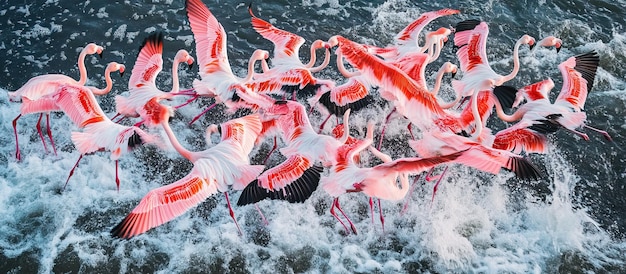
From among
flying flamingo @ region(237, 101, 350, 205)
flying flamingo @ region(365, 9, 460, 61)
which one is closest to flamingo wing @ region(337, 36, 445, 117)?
flying flamingo @ region(237, 101, 350, 205)

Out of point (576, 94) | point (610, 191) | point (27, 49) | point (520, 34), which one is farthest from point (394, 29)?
point (27, 49)

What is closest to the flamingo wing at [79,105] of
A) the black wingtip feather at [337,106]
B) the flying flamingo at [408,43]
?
the black wingtip feather at [337,106]

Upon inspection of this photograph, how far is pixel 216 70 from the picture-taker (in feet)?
21.7

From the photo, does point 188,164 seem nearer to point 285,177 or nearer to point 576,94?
point 285,177

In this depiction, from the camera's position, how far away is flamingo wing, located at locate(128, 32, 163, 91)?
6551 mm

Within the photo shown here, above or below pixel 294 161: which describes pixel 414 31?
above

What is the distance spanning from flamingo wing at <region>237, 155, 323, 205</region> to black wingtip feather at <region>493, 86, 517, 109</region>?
2257 mm

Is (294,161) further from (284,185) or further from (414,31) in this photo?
(414,31)

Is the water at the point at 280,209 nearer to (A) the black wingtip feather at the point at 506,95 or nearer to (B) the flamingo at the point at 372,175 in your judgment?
(B) the flamingo at the point at 372,175

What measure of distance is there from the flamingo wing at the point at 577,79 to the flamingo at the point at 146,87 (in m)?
4.37

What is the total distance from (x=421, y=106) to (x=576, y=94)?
2.18 m

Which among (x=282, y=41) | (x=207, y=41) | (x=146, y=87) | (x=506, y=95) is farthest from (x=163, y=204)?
(x=506, y=95)

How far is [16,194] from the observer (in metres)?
6.11

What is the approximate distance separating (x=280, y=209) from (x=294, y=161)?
0.85m
